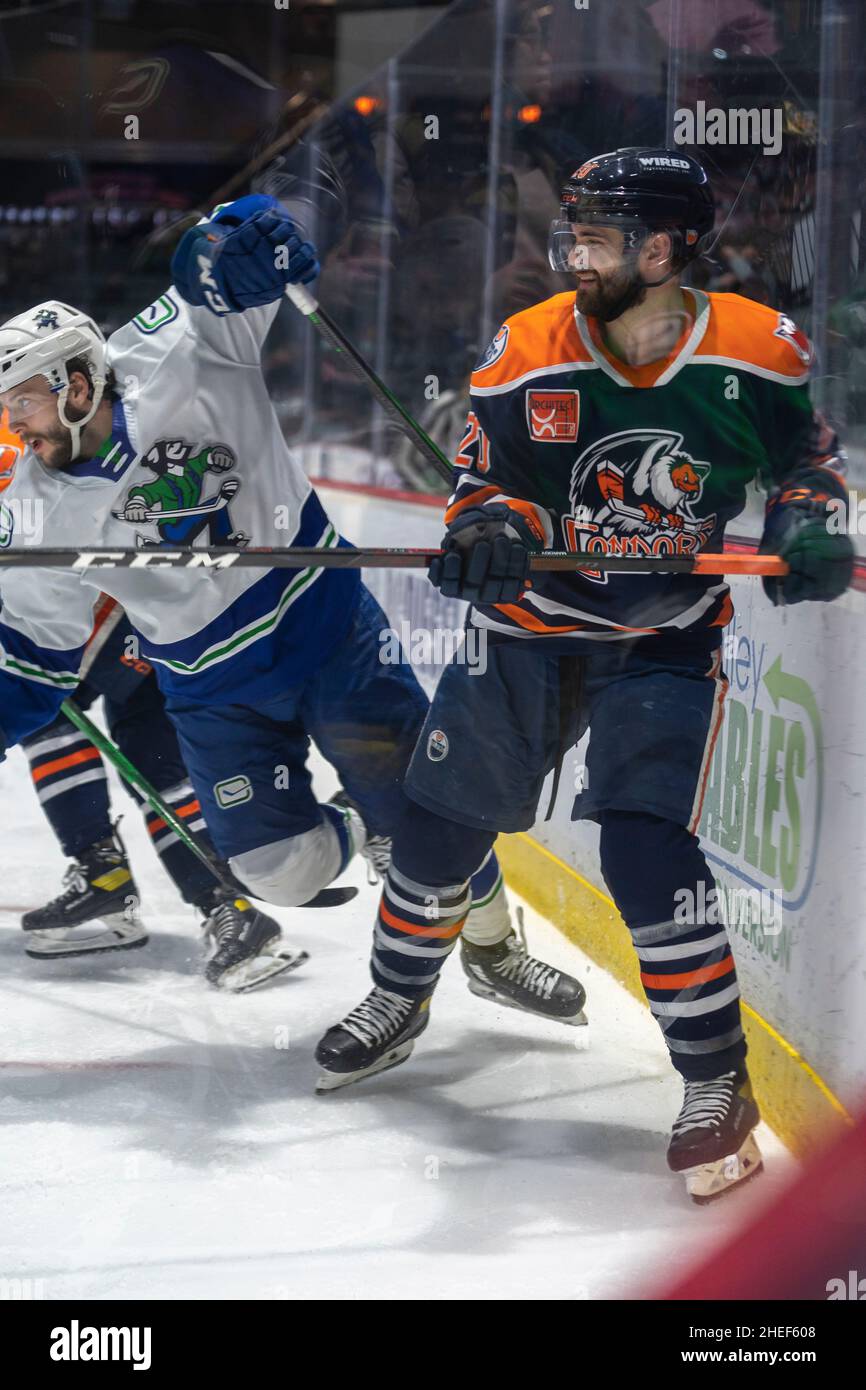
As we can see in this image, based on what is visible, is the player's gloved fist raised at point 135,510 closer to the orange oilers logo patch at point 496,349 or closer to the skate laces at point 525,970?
the orange oilers logo patch at point 496,349

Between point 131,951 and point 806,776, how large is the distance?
1.02 meters

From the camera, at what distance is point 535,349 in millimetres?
1641

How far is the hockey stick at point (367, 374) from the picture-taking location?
1.92 meters

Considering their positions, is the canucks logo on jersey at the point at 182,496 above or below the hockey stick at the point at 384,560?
above

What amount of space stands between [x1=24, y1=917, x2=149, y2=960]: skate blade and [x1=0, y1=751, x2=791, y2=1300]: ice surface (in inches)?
1.3

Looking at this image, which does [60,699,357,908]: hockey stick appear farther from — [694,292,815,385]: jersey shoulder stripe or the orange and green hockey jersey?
[694,292,815,385]: jersey shoulder stripe

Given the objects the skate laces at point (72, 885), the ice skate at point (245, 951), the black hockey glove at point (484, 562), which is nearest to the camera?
the black hockey glove at point (484, 562)

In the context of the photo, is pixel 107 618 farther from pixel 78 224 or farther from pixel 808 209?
pixel 808 209

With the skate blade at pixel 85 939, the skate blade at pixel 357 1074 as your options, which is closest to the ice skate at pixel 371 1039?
the skate blade at pixel 357 1074

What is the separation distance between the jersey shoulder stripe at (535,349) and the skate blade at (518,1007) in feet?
2.64

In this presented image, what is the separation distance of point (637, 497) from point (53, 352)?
2.38 feet

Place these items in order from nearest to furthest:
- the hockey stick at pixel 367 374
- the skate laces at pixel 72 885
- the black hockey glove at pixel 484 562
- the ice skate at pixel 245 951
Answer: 1. the black hockey glove at pixel 484 562
2. the hockey stick at pixel 367 374
3. the ice skate at pixel 245 951
4. the skate laces at pixel 72 885

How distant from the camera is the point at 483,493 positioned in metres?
1.66
